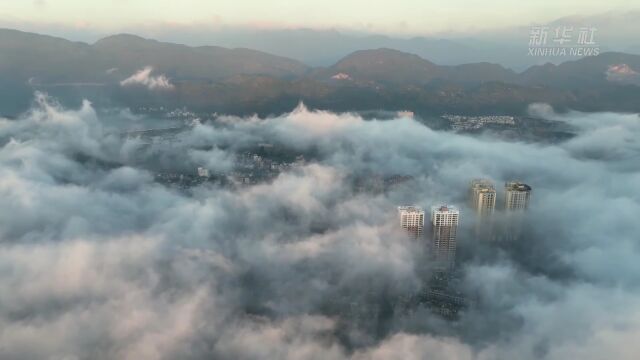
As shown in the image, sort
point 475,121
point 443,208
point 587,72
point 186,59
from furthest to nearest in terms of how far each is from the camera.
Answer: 1. point 186,59
2. point 587,72
3. point 475,121
4. point 443,208

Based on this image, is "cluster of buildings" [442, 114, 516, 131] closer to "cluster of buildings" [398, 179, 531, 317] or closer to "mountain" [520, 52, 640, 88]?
"mountain" [520, 52, 640, 88]

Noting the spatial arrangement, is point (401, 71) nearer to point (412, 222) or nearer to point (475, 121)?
point (475, 121)

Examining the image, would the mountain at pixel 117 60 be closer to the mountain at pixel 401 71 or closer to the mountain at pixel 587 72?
the mountain at pixel 401 71

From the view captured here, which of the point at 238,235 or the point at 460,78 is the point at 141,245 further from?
the point at 460,78

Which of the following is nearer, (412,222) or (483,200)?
(412,222)

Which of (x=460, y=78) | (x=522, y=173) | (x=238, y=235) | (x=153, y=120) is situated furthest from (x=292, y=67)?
(x=238, y=235)

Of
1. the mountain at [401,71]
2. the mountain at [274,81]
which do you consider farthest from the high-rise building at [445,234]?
the mountain at [401,71]

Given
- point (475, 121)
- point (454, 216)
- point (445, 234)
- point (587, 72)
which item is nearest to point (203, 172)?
point (445, 234)
